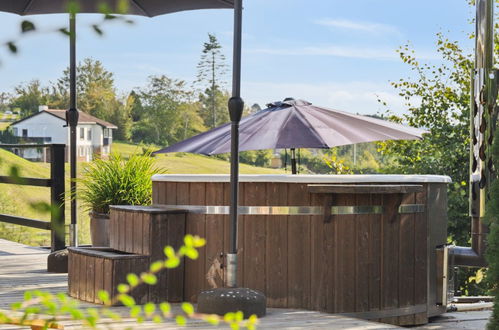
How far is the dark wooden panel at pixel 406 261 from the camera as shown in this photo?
516 centimetres

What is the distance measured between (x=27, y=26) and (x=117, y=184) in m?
5.93

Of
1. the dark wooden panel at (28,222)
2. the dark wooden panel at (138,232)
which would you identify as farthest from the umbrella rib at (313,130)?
the dark wooden panel at (28,222)

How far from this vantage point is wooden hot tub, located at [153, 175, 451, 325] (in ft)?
16.0

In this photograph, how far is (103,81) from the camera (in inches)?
1981

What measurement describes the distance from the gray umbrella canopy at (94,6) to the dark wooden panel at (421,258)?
279 cm

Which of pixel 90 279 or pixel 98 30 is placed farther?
pixel 90 279

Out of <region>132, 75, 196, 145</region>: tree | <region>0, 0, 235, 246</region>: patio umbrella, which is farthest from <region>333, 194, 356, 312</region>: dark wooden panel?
<region>132, 75, 196, 145</region>: tree

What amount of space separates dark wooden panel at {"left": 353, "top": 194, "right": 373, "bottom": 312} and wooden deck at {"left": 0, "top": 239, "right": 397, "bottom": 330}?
40cm

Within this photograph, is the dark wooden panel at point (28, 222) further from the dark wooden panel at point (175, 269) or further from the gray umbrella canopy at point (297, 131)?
the dark wooden panel at point (175, 269)

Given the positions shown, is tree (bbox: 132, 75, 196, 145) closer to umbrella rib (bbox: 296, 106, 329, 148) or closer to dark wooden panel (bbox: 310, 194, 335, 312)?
umbrella rib (bbox: 296, 106, 329, 148)

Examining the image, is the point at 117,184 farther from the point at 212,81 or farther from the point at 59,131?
the point at 59,131

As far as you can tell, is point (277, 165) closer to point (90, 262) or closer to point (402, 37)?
point (402, 37)

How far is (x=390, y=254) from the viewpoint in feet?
16.8

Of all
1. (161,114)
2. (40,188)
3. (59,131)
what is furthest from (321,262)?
(59,131)
